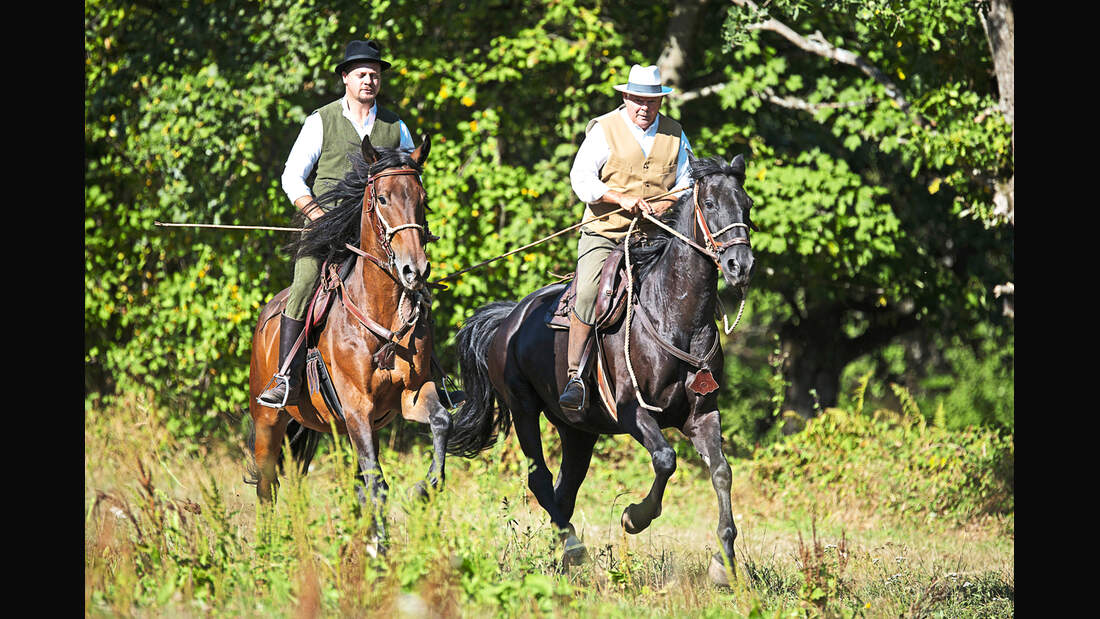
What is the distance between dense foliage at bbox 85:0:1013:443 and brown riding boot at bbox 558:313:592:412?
13.0 ft

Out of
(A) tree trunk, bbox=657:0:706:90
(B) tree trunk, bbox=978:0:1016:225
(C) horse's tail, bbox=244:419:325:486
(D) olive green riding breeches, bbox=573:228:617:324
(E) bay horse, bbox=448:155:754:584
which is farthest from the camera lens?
(A) tree trunk, bbox=657:0:706:90

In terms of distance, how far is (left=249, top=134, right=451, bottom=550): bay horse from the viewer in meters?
6.43

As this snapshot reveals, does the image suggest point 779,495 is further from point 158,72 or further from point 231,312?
point 158,72

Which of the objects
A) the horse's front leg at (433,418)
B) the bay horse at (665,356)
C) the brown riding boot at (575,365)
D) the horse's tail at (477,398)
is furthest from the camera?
the horse's tail at (477,398)

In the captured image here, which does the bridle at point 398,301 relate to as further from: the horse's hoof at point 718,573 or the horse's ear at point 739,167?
the horse's hoof at point 718,573

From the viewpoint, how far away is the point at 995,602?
22.5 feet

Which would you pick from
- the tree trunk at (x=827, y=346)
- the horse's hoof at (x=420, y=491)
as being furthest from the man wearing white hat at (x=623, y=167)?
the tree trunk at (x=827, y=346)

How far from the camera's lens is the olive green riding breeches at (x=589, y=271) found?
738 cm

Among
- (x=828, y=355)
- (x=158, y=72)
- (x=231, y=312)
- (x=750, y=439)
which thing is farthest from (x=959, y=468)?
(x=158, y=72)

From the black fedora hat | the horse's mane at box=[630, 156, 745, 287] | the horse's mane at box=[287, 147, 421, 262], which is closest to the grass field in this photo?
the horse's mane at box=[287, 147, 421, 262]

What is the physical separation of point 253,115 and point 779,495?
664 cm

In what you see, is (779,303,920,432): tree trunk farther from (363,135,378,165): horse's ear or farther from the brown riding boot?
(363,135,378,165): horse's ear

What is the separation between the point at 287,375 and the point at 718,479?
2731 millimetres

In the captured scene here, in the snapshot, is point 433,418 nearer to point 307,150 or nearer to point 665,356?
point 665,356
